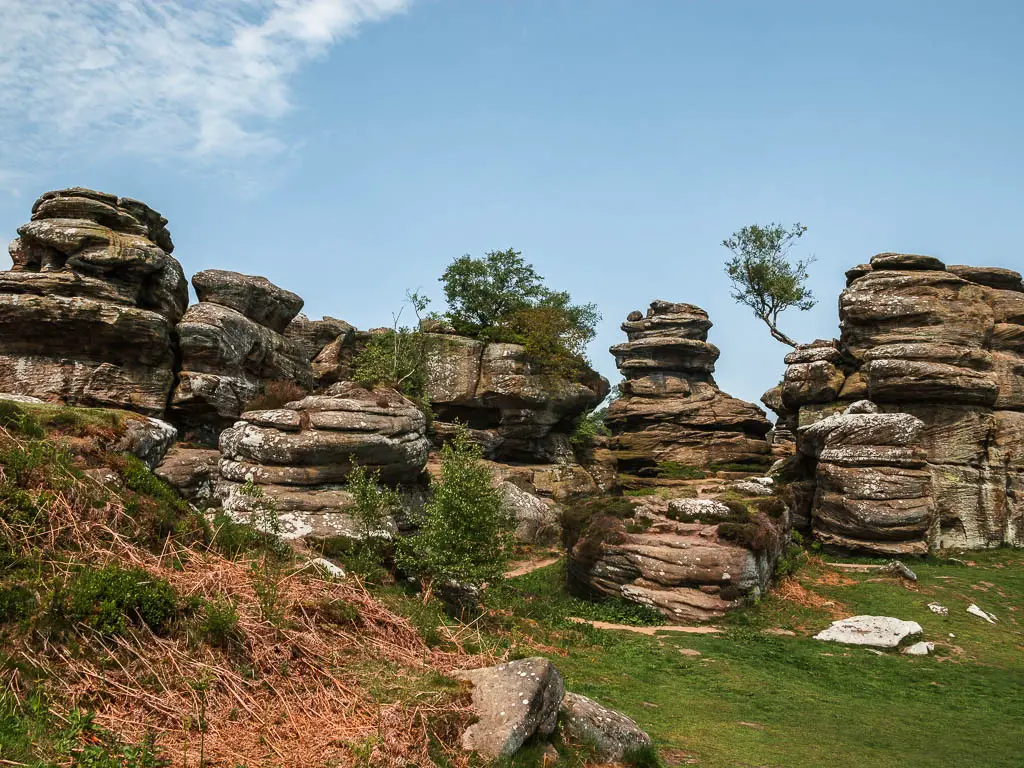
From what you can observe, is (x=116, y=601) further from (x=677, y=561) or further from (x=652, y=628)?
(x=677, y=561)

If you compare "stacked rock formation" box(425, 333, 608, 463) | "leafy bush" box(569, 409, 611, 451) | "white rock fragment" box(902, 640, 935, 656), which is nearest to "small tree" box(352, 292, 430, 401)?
"stacked rock formation" box(425, 333, 608, 463)

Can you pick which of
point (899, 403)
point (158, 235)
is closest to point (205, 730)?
point (158, 235)

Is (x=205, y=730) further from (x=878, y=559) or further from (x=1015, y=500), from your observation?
(x=1015, y=500)

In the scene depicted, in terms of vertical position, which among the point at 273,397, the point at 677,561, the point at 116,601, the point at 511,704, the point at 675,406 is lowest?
the point at 677,561

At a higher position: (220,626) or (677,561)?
(220,626)

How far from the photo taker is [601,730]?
1015cm

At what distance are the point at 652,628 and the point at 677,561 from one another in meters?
3.29

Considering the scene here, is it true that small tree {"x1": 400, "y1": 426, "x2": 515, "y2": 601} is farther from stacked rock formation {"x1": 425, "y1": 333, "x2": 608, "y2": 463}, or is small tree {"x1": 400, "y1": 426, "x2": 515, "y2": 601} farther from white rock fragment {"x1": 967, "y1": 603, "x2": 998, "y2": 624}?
stacked rock formation {"x1": 425, "y1": 333, "x2": 608, "y2": 463}

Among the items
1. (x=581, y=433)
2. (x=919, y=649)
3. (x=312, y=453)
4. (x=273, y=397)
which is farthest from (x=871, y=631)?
(x=581, y=433)

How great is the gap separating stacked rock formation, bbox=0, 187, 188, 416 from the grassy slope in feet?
72.7

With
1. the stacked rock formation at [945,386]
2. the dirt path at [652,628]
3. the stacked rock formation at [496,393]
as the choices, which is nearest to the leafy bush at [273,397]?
the stacked rock formation at [496,393]

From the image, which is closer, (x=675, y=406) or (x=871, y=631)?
(x=871, y=631)

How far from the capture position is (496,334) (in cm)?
5312

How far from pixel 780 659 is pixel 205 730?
721 inches
